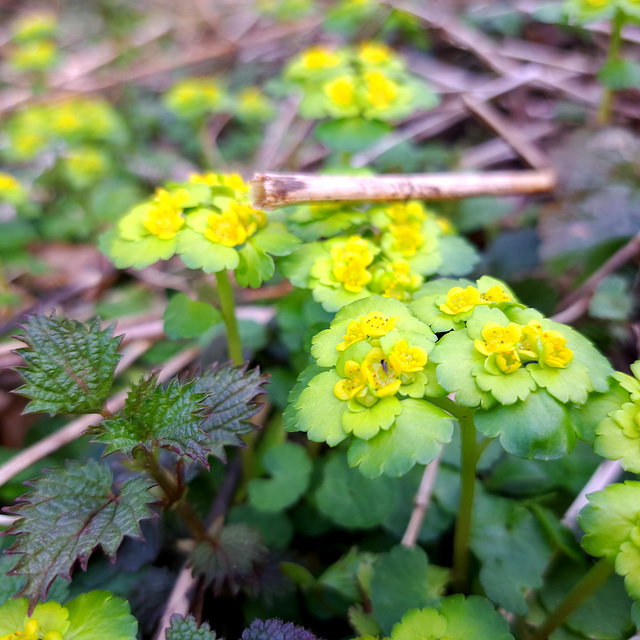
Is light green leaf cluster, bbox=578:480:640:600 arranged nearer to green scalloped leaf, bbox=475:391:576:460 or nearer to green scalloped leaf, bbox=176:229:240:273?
green scalloped leaf, bbox=475:391:576:460

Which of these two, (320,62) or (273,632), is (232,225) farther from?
(320,62)

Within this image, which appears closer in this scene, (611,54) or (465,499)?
(465,499)

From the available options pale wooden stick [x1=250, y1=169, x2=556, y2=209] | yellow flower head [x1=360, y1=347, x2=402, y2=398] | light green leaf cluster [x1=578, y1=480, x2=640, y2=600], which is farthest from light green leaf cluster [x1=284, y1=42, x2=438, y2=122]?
light green leaf cluster [x1=578, y1=480, x2=640, y2=600]

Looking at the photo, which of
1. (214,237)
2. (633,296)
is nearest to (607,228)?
(633,296)

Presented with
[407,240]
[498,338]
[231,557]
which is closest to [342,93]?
[407,240]

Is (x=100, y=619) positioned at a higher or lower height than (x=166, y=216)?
lower

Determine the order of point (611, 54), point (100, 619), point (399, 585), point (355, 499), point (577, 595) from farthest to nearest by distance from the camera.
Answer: point (611, 54), point (355, 499), point (399, 585), point (577, 595), point (100, 619)

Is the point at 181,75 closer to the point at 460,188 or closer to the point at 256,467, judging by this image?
the point at 460,188
